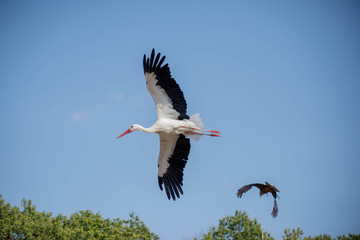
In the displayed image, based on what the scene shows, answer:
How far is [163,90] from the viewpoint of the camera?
1216 cm

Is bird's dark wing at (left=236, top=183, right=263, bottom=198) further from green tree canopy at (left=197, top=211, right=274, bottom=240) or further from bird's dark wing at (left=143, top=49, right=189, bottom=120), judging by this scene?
green tree canopy at (left=197, top=211, right=274, bottom=240)

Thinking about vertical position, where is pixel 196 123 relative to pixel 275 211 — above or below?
above

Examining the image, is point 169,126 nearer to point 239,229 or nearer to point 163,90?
point 163,90

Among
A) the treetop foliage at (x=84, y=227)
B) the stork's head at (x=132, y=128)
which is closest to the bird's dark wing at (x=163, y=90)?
the stork's head at (x=132, y=128)

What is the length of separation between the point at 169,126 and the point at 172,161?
132cm

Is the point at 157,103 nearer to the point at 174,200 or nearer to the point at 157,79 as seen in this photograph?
the point at 157,79

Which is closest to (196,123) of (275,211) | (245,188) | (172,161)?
(172,161)

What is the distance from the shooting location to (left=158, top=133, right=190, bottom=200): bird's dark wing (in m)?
12.9

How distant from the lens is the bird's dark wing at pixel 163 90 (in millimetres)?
12016

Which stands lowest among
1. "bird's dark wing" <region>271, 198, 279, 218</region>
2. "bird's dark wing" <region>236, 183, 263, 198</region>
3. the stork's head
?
"bird's dark wing" <region>271, 198, 279, 218</region>

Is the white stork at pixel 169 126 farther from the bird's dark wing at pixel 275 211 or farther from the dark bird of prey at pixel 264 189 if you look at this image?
the bird's dark wing at pixel 275 211

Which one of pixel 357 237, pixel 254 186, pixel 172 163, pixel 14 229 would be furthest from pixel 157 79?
pixel 357 237

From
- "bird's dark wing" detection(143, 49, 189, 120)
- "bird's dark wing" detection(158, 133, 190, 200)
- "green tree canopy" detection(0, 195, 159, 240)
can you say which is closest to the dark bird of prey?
"bird's dark wing" detection(158, 133, 190, 200)

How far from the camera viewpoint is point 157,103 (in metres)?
12.4
